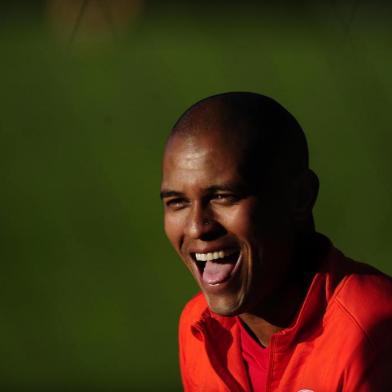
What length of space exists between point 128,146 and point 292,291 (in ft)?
5.38

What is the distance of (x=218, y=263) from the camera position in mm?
2094

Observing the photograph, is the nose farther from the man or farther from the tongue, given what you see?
the tongue

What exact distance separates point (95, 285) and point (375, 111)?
1.39 meters

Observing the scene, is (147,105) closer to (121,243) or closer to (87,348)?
(121,243)

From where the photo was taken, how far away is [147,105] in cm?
364

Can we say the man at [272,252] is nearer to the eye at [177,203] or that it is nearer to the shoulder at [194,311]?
the eye at [177,203]

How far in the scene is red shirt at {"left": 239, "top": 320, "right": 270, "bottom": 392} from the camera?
2.24 meters

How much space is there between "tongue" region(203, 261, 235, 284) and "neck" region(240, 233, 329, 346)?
15 centimetres

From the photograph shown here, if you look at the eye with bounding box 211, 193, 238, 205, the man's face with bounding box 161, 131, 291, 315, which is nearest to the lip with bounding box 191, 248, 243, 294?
the man's face with bounding box 161, 131, 291, 315

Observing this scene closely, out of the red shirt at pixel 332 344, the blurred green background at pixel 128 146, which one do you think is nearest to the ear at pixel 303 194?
the red shirt at pixel 332 344

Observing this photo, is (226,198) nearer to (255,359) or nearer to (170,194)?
(170,194)

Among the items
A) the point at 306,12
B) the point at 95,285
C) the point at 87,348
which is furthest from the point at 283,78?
the point at 87,348

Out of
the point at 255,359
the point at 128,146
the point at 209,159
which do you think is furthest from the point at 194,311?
the point at 128,146

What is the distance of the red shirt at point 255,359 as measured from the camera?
7.34 ft
